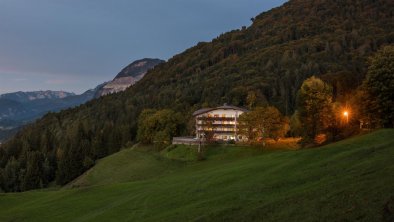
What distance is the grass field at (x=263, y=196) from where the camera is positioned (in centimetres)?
2709

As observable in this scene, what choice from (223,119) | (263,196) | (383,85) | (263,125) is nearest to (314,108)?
(263,125)

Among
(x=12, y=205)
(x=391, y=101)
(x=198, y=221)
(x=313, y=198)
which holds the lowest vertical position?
(x=12, y=205)

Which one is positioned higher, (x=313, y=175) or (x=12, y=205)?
(x=313, y=175)

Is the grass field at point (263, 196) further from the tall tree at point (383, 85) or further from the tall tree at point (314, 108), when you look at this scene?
the tall tree at point (314, 108)

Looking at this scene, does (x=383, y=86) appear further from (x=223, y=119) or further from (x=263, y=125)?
(x=223, y=119)

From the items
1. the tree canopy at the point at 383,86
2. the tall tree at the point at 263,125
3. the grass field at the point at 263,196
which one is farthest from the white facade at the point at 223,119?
the grass field at the point at 263,196

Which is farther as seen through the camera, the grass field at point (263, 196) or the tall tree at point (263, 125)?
the tall tree at point (263, 125)

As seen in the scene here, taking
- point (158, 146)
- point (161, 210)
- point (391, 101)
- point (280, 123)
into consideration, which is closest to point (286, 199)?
point (161, 210)

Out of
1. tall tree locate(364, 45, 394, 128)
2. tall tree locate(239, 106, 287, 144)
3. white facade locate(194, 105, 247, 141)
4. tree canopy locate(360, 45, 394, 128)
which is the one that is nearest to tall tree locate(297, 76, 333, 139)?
tall tree locate(239, 106, 287, 144)

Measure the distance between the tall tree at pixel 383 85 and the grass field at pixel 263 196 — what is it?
1533 centimetres

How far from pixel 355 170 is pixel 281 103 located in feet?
444

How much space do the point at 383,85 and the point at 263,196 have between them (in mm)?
45419

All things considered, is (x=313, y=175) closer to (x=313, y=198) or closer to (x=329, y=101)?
(x=313, y=198)

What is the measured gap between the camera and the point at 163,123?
424ft
